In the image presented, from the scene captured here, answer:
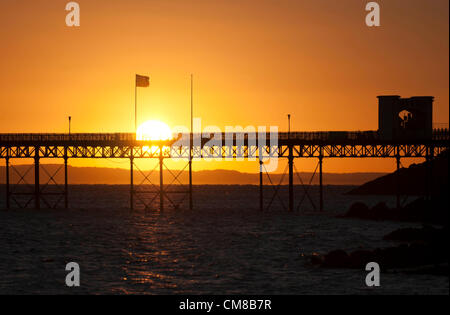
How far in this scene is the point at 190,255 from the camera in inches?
1892

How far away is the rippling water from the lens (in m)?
34.8

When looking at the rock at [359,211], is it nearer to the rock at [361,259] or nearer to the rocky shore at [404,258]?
the rocky shore at [404,258]

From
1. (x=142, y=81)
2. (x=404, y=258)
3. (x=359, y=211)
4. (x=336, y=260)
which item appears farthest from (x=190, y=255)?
(x=359, y=211)

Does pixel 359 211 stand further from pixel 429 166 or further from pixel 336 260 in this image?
pixel 336 260

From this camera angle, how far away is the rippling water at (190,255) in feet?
114

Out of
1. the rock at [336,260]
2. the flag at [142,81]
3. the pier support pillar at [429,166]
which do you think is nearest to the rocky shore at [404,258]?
the rock at [336,260]

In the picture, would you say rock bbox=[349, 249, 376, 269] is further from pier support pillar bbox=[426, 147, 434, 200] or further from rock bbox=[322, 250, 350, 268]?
pier support pillar bbox=[426, 147, 434, 200]

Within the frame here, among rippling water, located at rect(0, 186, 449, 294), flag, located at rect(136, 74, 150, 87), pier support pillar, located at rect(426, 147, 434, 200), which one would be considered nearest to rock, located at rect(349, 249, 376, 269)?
rippling water, located at rect(0, 186, 449, 294)

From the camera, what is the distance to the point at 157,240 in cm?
5816

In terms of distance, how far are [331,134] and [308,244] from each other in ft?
80.5
